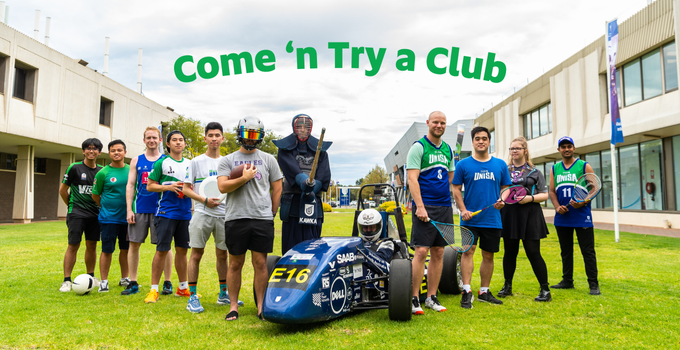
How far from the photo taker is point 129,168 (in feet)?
21.4

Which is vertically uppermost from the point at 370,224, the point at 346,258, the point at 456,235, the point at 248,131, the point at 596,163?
the point at 596,163

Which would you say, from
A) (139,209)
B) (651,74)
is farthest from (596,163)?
(139,209)

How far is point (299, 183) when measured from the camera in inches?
213

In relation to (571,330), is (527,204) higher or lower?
higher

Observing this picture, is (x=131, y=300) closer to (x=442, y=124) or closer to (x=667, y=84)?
(x=442, y=124)

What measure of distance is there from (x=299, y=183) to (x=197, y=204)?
5.05ft

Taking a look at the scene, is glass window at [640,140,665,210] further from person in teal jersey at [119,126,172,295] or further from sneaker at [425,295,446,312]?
person in teal jersey at [119,126,172,295]

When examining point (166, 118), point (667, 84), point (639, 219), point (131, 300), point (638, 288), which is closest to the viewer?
point (131, 300)

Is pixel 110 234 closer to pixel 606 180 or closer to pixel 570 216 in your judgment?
pixel 570 216

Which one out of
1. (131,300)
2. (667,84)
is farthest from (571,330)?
(667,84)

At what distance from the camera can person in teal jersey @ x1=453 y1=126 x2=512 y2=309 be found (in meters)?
5.57

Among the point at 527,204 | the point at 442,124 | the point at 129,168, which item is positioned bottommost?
the point at 527,204

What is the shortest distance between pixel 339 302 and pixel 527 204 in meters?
3.23

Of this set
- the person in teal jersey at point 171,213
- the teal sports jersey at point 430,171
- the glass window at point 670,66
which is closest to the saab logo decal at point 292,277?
the teal sports jersey at point 430,171
